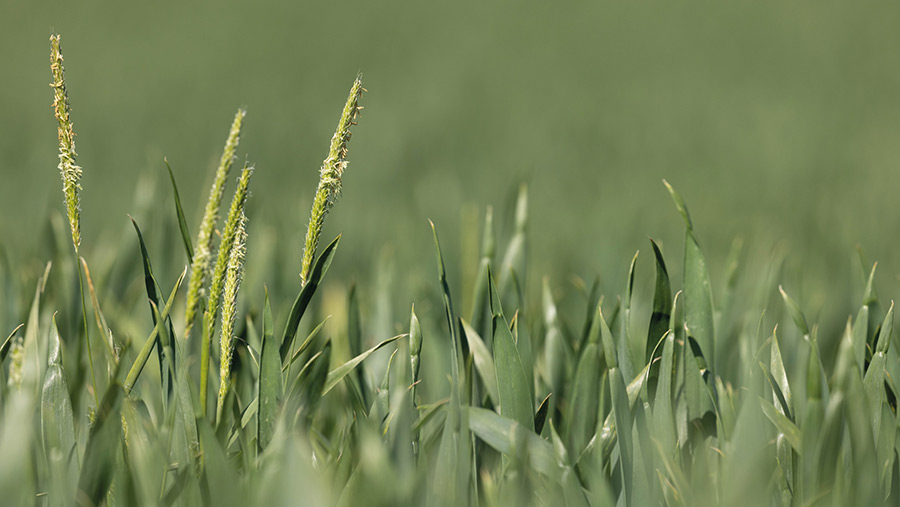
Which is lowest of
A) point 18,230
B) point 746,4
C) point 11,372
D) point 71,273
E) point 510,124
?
point 11,372

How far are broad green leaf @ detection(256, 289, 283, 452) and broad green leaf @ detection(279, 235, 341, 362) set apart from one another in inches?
0.8

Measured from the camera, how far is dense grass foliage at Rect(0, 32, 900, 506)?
0.60 metres

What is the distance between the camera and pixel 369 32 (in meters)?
4.33

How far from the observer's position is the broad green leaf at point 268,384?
2.24ft

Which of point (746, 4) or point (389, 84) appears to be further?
point (746, 4)

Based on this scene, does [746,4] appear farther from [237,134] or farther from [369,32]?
[237,134]

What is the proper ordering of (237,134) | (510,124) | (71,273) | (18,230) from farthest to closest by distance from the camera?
(510,124)
(18,230)
(71,273)
(237,134)

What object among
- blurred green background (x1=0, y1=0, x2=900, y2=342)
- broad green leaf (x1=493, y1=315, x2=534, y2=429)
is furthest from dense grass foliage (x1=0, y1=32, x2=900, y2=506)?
blurred green background (x1=0, y1=0, x2=900, y2=342)

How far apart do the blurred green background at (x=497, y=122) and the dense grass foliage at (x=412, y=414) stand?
552 mm

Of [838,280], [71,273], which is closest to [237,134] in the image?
[71,273]

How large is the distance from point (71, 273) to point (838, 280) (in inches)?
57.3

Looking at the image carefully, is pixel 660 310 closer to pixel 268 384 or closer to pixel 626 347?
pixel 626 347

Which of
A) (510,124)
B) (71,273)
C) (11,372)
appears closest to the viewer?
(11,372)

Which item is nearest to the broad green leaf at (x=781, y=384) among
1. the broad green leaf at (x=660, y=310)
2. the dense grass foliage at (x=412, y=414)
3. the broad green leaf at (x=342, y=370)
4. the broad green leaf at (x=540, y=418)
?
the dense grass foliage at (x=412, y=414)
